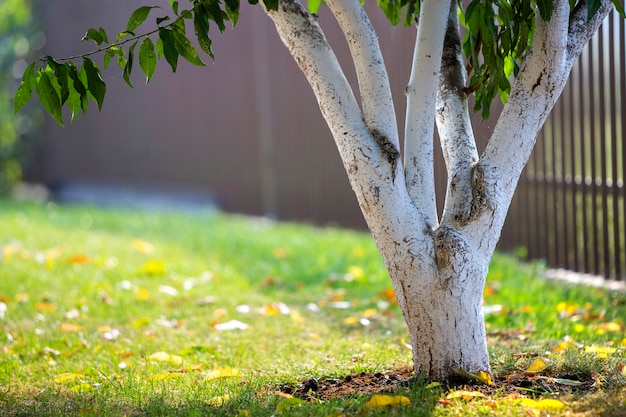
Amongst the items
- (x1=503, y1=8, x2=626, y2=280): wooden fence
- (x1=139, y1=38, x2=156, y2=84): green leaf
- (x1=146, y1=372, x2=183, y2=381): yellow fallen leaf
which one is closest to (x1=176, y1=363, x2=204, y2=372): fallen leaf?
(x1=146, y1=372, x2=183, y2=381): yellow fallen leaf

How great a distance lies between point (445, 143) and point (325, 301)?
2.18 meters

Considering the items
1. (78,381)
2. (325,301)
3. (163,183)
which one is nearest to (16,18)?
(163,183)

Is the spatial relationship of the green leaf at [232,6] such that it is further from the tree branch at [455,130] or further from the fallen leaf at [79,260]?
the fallen leaf at [79,260]

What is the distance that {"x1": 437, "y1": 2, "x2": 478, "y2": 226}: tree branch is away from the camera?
10.2ft

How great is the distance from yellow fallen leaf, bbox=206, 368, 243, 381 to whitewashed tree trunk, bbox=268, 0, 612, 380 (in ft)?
2.74

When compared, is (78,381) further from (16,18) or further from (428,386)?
(16,18)

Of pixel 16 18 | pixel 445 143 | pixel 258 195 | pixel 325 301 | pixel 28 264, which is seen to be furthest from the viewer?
pixel 16 18

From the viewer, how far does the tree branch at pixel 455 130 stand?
122 inches

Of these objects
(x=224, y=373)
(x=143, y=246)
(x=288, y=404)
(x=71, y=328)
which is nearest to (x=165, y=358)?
(x=224, y=373)

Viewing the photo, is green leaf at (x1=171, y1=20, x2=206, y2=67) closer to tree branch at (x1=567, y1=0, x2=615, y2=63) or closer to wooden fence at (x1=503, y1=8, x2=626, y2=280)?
tree branch at (x1=567, y1=0, x2=615, y2=63)

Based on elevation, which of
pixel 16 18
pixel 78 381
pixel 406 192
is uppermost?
pixel 16 18

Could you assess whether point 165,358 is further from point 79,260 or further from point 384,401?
point 79,260

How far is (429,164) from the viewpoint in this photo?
10.4 ft

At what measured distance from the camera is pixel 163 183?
11.2m
